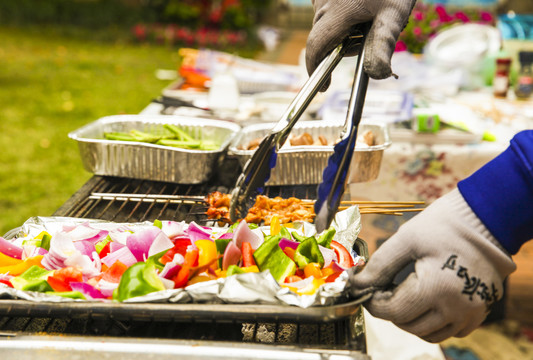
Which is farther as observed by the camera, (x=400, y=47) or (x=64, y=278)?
(x=400, y=47)

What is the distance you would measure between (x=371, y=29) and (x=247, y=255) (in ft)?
2.37

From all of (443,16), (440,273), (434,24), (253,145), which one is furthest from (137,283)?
(443,16)

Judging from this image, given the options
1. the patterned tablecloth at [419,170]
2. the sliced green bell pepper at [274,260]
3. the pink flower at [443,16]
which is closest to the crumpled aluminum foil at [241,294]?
the sliced green bell pepper at [274,260]

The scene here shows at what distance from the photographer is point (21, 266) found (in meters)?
1.28

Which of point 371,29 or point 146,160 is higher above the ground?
point 371,29

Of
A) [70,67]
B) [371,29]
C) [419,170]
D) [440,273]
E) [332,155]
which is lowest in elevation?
[70,67]

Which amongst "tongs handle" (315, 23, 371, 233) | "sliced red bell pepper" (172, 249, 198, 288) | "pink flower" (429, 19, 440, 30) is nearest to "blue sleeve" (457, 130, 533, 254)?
"tongs handle" (315, 23, 371, 233)

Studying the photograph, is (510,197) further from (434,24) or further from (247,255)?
(434,24)

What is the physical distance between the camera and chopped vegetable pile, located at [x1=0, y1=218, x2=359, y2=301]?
1183 millimetres

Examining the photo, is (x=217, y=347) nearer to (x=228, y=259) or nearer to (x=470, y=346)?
(x=228, y=259)

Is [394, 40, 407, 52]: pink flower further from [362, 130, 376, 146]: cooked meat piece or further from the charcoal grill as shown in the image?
the charcoal grill

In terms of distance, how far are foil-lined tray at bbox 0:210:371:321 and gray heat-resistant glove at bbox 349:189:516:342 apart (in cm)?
6

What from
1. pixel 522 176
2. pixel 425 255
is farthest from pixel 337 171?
pixel 522 176

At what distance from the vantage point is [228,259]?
1273 mm
